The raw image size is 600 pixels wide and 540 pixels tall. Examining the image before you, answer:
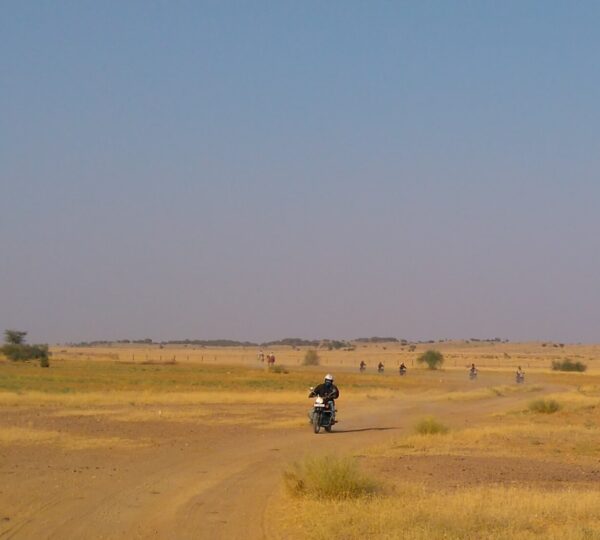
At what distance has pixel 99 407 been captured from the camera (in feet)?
128

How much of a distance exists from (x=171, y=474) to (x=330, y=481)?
203 inches

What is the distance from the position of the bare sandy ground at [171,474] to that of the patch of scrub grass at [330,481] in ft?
1.60

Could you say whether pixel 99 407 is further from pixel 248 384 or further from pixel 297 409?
pixel 248 384

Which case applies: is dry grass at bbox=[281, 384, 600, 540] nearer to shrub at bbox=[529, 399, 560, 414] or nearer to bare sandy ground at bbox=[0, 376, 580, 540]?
bare sandy ground at bbox=[0, 376, 580, 540]

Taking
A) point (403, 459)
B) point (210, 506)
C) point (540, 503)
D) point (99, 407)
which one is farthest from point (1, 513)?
point (99, 407)

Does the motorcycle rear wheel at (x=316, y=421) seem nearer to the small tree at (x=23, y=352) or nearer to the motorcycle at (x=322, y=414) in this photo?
the motorcycle at (x=322, y=414)

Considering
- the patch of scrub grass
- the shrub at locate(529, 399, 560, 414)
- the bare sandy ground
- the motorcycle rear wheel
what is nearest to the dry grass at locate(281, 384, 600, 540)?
the patch of scrub grass

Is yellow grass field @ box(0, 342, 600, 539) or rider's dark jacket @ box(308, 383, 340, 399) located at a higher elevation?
rider's dark jacket @ box(308, 383, 340, 399)

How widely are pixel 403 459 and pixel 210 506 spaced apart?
24.0 ft

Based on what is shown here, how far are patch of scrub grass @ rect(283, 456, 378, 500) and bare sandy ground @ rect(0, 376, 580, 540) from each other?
49cm

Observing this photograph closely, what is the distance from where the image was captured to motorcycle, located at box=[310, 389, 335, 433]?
92.7ft

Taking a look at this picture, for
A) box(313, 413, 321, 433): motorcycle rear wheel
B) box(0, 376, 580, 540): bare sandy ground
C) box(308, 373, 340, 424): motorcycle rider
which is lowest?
box(0, 376, 580, 540): bare sandy ground

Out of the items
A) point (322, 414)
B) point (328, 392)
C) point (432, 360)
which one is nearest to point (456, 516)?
point (322, 414)

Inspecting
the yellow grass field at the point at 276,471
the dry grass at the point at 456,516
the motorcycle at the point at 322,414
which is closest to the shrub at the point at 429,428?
the yellow grass field at the point at 276,471
